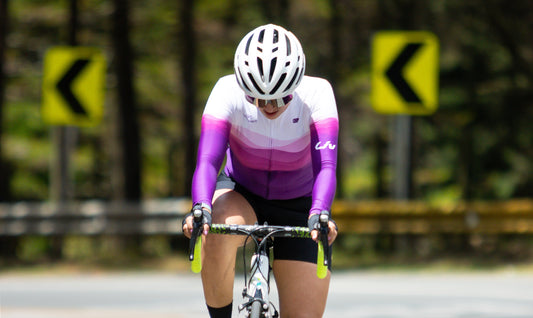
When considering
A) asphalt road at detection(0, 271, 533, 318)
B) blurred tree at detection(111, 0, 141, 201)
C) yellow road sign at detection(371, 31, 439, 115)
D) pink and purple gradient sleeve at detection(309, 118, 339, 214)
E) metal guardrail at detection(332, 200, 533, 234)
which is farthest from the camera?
blurred tree at detection(111, 0, 141, 201)

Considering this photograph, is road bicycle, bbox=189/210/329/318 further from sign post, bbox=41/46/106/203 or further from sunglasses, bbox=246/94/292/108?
sign post, bbox=41/46/106/203

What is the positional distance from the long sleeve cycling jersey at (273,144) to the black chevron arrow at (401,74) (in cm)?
1048

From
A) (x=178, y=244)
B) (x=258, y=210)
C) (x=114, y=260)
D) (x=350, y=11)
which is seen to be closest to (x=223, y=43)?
(x=350, y=11)

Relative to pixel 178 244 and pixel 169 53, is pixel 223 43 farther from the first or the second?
pixel 178 244

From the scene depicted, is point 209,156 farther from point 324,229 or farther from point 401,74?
point 401,74

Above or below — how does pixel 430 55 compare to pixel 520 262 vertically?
above

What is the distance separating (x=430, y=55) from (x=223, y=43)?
955 centimetres

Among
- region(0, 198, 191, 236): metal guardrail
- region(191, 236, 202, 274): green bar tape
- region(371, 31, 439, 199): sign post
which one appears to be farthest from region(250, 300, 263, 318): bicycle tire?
region(0, 198, 191, 236): metal guardrail

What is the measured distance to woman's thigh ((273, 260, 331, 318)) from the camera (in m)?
5.04

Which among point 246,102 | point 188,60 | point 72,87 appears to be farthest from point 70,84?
point 246,102

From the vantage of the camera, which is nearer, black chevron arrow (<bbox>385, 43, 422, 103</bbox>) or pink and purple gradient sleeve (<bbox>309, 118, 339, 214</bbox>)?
pink and purple gradient sleeve (<bbox>309, 118, 339, 214</bbox>)

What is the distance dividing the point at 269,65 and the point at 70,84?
11432 mm

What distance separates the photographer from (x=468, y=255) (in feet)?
57.4

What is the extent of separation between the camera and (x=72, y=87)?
15664 mm
